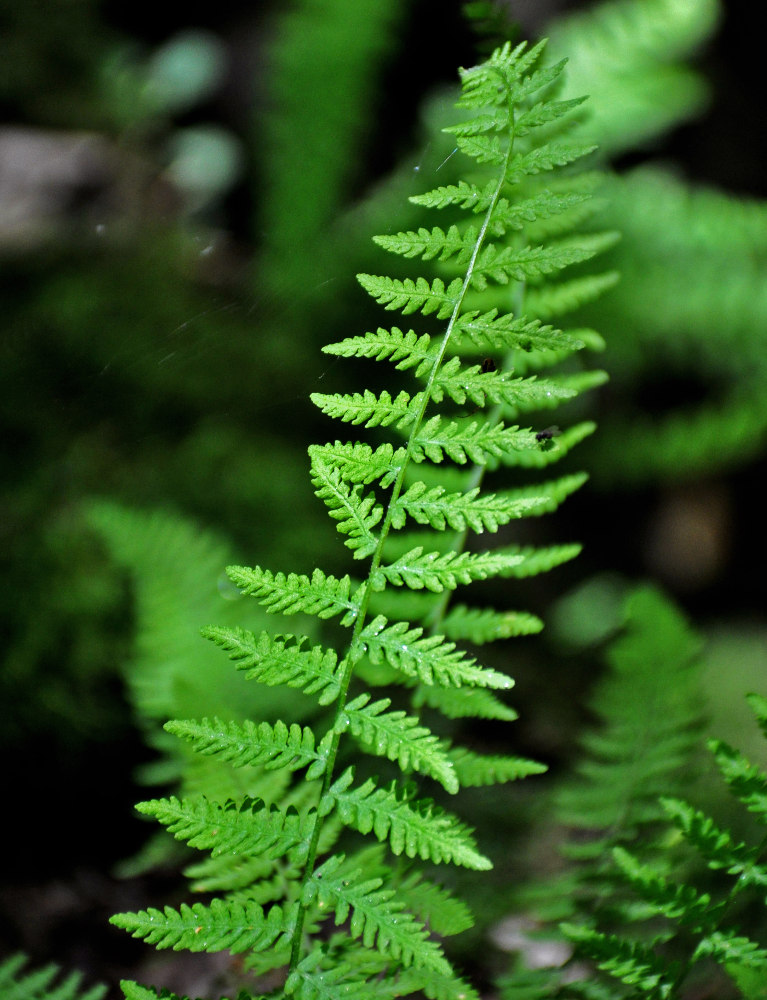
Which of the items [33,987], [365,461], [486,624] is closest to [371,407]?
[365,461]

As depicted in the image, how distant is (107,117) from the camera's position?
3.39m

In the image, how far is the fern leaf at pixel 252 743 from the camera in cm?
73

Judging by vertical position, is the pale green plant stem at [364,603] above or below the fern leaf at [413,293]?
below

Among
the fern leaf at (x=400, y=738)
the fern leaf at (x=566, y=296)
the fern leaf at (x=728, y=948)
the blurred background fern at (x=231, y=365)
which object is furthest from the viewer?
the blurred background fern at (x=231, y=365)

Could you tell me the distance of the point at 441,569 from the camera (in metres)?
0.74

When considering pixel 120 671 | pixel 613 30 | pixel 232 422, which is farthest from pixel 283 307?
pixel 613 30

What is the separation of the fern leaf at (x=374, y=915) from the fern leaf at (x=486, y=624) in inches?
14.5

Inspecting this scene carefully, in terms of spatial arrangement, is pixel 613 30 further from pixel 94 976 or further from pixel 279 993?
pixel 94 976

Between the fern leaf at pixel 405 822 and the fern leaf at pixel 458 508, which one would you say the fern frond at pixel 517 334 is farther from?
the fern leaf at pixel 405 822

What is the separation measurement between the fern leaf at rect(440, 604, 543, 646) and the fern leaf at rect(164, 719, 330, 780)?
1.09 ft

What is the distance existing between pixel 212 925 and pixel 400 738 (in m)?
0.29

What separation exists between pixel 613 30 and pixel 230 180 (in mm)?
2032

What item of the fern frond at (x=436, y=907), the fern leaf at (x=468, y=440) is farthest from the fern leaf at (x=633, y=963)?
the fern leaf at (x=468, y=440)

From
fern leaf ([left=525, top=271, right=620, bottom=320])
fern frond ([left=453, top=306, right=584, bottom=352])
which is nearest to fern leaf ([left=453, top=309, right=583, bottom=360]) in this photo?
fern frond ([left=453, top=306, right=584, bottom=352])
